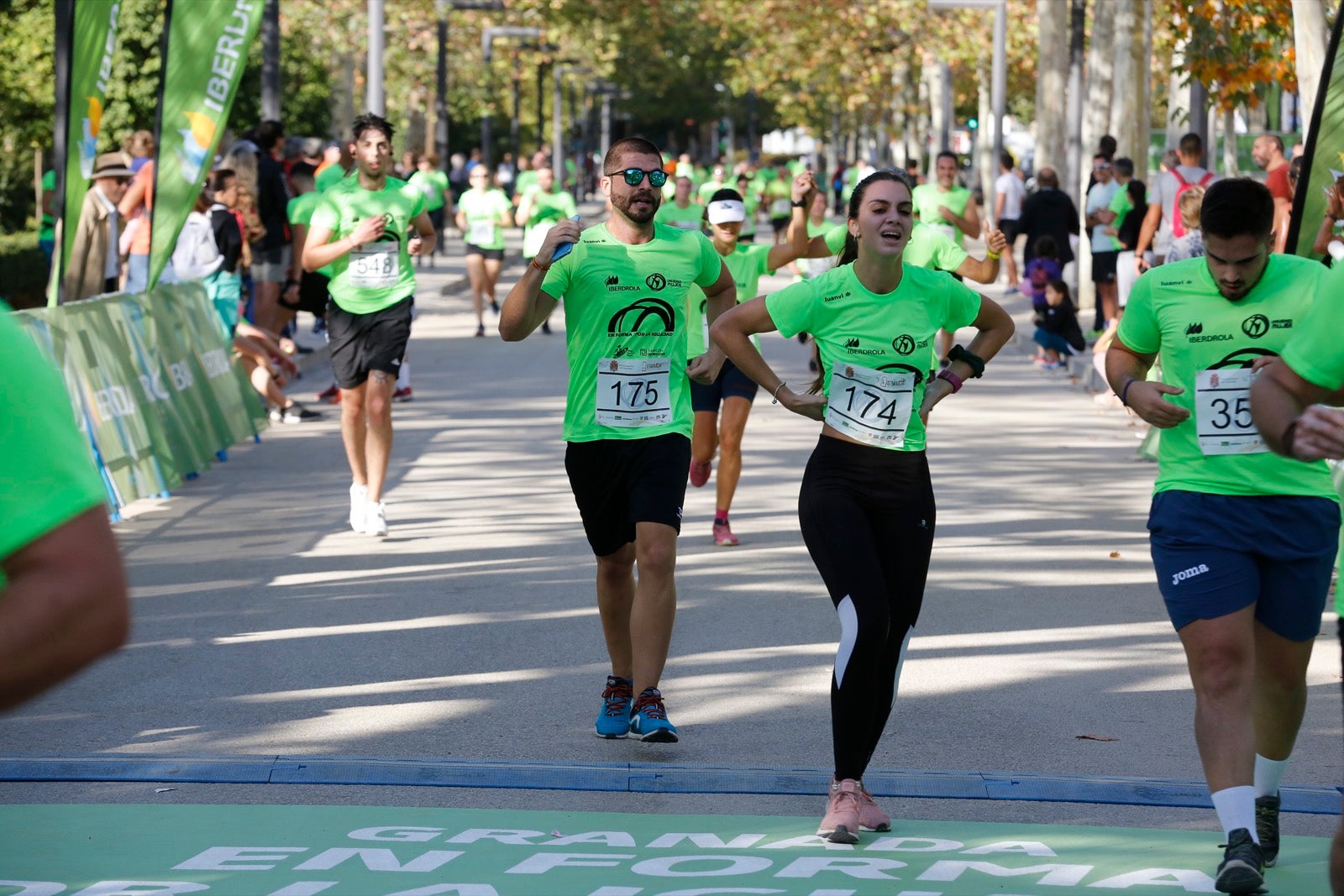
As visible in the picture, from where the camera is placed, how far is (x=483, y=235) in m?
22.4

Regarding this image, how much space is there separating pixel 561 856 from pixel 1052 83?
3012 cm

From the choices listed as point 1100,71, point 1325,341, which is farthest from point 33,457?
point 1100,71

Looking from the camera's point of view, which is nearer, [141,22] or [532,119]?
[141,22]

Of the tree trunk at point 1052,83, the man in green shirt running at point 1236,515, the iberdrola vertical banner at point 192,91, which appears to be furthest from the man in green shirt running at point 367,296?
the tree trunk at point 1052,83

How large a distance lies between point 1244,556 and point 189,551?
20.9 feet

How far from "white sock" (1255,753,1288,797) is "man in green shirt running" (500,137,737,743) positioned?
1931mm

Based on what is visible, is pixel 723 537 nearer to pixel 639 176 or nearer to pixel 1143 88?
pixel 639 176

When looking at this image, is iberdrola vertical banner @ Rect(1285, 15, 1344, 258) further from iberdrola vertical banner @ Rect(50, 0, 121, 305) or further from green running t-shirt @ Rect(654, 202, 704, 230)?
iberdrola vertical banner @ Rect(50, 0, 121, 305)

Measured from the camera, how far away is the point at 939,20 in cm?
5375

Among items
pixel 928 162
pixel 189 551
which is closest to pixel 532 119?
pixel 928 162

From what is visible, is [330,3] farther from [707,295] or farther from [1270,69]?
[707,295]

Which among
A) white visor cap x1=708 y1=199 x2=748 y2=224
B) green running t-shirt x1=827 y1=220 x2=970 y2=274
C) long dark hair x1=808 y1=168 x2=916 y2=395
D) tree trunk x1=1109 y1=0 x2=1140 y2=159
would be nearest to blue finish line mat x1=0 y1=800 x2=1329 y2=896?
long dark hair x1=808 y1=168 x2=916 y2=395

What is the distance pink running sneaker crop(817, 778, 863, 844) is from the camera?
5.35m

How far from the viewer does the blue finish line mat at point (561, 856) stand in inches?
197
